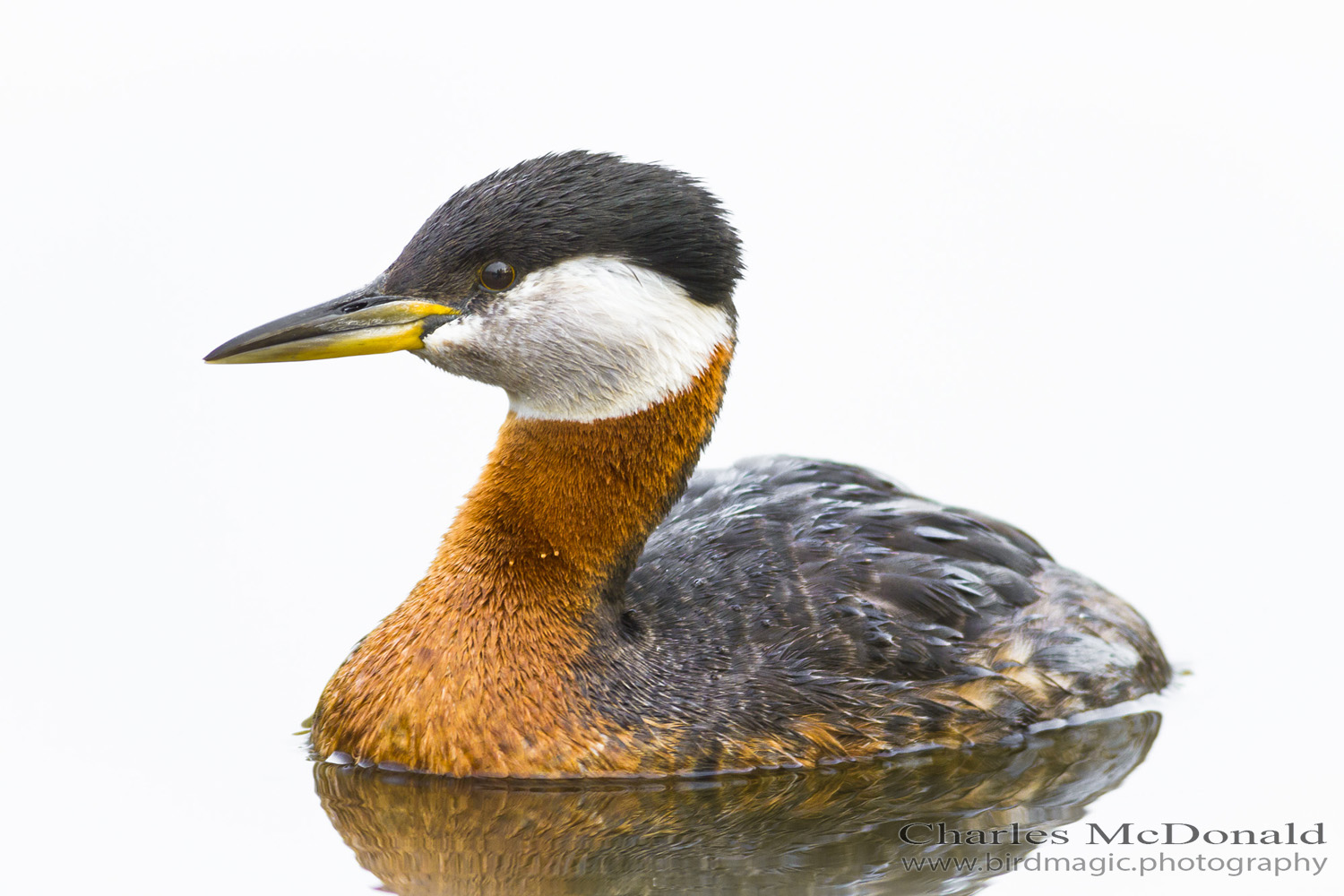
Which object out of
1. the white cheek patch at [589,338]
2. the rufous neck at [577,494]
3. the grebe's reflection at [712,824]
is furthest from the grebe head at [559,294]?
the grebe's reflection at [712,824]

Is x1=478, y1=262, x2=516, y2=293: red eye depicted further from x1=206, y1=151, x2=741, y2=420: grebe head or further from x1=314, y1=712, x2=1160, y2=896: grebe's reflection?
x1=314, y1=712, x2=1160, y2=896: grebe's reflection

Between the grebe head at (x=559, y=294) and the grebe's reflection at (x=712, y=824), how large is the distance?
1912 millimetres

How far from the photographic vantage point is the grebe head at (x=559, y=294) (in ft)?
32.3

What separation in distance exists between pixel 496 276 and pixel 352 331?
2.45ft

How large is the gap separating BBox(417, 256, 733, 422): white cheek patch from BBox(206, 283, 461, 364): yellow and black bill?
0.10 metres

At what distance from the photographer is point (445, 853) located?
31.0 feet

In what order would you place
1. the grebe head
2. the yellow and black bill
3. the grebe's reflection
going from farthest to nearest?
the yellow and black bill → the grebe head → the grebe's reflection

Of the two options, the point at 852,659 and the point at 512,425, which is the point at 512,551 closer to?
the point at 512,425

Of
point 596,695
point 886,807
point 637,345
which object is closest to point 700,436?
point 637,345

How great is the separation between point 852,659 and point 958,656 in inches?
24.2

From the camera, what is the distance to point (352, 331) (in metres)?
9.97

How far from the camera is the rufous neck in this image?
10078 mm

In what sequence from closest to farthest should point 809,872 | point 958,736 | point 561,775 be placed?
point 809,872 → point 561,775 → point 958,736

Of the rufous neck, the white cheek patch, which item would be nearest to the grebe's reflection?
the rufous neck
